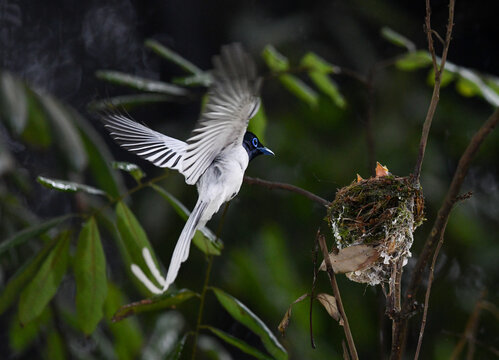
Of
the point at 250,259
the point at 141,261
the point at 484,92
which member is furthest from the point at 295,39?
the point at 141,261

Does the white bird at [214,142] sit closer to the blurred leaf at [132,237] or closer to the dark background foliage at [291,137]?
the blurred leaf at [132,237]

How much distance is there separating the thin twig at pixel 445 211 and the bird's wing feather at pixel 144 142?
2.58ft

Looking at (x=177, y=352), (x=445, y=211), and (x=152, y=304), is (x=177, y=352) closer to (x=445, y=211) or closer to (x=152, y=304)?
(x=152, y=304)

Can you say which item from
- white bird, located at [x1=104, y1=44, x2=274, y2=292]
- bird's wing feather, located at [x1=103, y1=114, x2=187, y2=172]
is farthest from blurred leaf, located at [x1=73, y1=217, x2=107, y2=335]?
bird's wing feather, located at [x1=103, y1=114, x2=187, y2=172]

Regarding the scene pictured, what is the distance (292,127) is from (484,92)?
1729 mm

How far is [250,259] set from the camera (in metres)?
3.64

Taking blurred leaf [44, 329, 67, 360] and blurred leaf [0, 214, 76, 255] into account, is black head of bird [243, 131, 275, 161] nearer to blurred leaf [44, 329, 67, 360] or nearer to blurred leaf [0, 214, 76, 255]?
blurred leaf [0, 214, 76, 255]

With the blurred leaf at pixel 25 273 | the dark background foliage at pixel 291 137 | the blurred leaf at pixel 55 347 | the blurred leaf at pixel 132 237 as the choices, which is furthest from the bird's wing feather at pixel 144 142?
the blurred leaf at pixel 55 347

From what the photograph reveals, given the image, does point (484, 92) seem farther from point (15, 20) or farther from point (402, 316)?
point (15, 20)

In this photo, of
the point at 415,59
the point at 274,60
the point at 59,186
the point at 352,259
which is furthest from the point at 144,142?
the point at 415,59

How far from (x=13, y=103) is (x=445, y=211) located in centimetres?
177

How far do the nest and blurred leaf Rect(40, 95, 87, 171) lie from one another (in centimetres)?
108

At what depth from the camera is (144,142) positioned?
1.94 m

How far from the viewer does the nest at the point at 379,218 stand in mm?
1737
